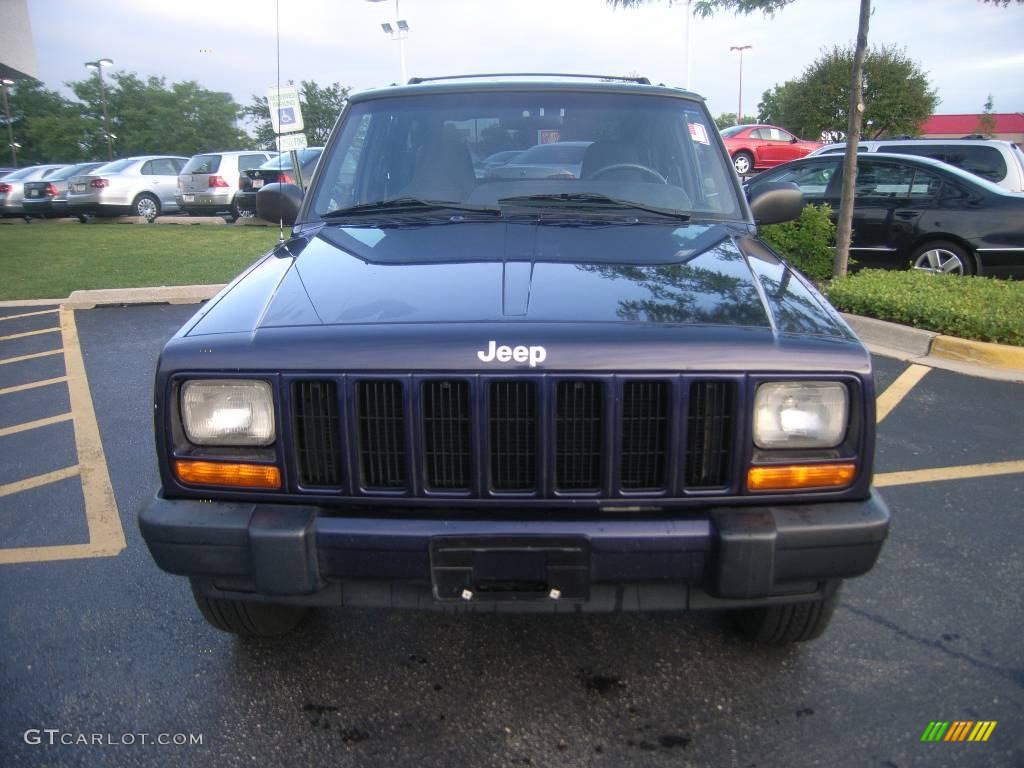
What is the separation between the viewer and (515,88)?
3.49m

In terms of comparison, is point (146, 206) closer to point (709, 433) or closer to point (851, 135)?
point (851, 135)

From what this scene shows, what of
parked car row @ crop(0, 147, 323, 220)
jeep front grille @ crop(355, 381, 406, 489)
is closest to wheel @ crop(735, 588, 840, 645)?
jeep front grille @ crop(355, 381, 406, 489)

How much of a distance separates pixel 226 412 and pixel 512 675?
4.04 ft

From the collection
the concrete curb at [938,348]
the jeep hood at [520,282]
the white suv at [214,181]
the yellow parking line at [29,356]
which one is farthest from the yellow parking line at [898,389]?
the white suv at [214,181]

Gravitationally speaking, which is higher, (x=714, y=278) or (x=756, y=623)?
(x=714, y=278)

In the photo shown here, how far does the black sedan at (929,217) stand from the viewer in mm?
7832

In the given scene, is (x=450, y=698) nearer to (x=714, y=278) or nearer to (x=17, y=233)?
(x=714, y=278)

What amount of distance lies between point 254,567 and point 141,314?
7.41 m

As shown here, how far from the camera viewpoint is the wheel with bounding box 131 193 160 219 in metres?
20.1

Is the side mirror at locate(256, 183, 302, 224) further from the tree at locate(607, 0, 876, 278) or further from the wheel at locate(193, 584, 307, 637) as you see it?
the tree at locate(607, 0, 876, 278)

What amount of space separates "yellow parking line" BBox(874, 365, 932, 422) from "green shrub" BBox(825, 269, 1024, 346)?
0.59m

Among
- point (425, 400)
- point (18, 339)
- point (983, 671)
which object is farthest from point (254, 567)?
point (18, 339)

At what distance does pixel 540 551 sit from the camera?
6.76 ft

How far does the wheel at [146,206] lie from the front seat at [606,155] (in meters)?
19.4
